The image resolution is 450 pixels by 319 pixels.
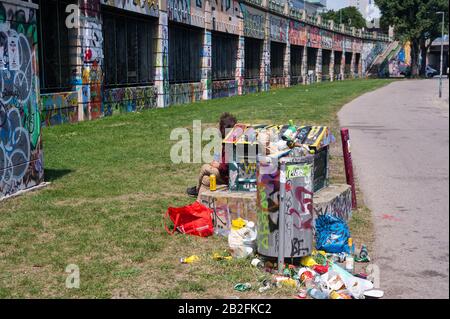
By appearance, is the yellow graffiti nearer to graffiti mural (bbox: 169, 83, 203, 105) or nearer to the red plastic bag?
graffiti mural (bbox: 169, 83, 203, 105)

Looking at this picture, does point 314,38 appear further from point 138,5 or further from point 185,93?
point 138,5

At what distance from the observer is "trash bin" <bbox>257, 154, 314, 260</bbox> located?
17.0ft

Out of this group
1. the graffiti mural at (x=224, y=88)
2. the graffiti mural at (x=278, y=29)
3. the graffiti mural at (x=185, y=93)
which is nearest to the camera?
the graffiti mural at (x=185, y=93)

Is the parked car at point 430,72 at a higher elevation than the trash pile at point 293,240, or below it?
higher

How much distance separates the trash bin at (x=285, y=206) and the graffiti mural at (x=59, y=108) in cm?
1283

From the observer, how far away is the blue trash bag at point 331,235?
5.88 meters

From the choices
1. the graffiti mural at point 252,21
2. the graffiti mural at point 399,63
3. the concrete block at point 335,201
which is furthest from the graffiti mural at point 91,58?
the graffiti mural at point 399,63

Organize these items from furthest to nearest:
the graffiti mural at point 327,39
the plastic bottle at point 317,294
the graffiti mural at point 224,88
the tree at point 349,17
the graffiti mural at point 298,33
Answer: the tree at point 349,17 → the graffiti mural at point 327,39 → the graffiti mural at point 298,33 → the graffiti mural at point 224,88 → the plastic bottle at point 317,294

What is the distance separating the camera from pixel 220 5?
32.7 meters

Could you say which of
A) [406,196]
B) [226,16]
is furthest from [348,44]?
[406,196]

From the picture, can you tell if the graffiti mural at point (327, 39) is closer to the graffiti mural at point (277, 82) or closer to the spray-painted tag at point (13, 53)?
the graffiti mural at point (277, 82)

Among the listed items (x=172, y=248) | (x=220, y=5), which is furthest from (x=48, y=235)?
(x=220, y=5)

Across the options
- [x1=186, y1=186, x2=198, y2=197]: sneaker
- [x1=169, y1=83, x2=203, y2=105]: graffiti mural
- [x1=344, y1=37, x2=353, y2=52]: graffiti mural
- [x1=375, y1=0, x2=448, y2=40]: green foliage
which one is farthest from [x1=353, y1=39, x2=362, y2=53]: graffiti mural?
[x1=186, y1=186, x2=198, y2=197]: sneaker
